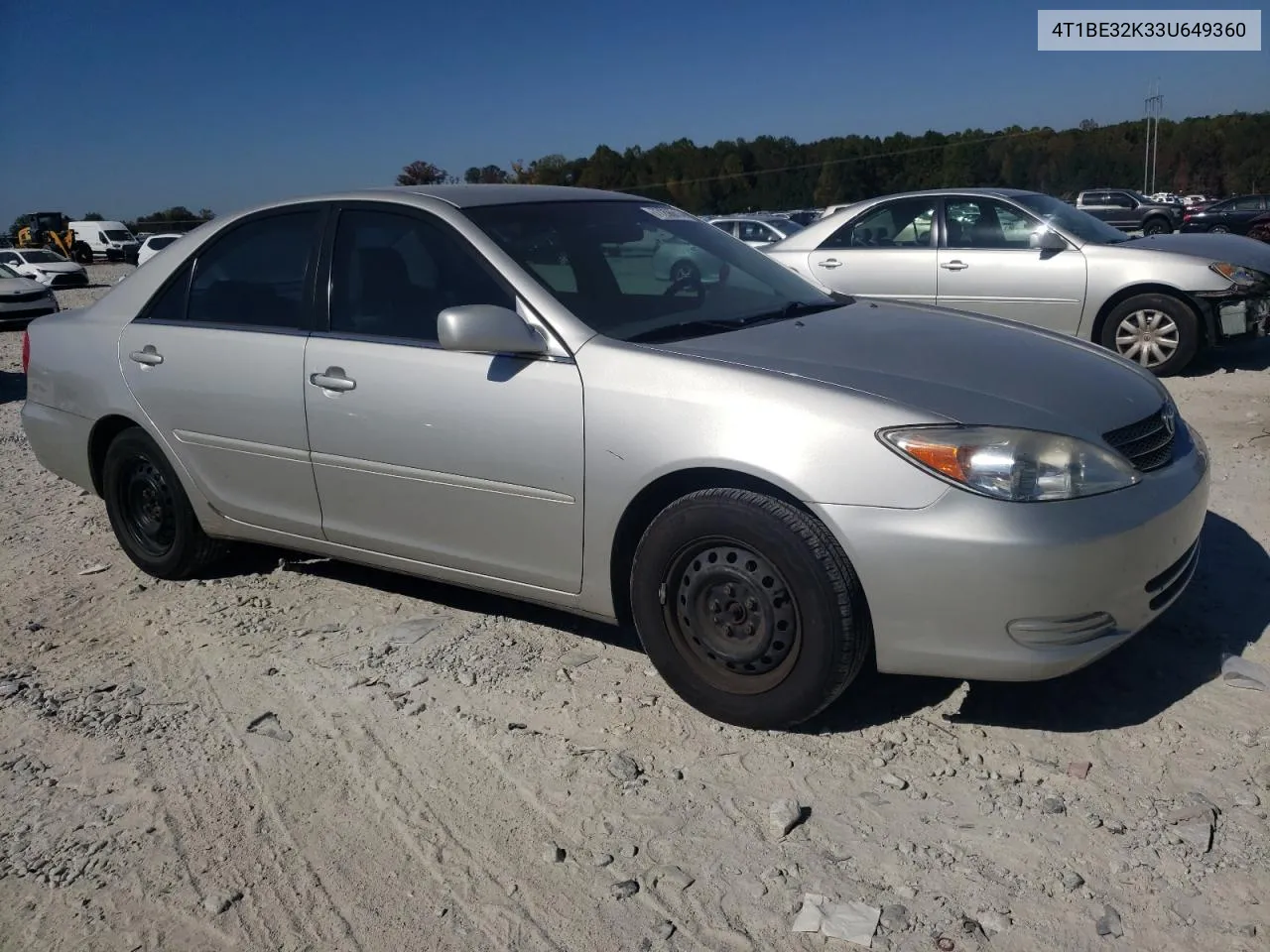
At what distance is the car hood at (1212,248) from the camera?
830cm

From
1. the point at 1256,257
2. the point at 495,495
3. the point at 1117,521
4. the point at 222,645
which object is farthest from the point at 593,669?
the point at 1256,257

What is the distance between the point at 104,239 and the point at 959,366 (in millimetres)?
53825

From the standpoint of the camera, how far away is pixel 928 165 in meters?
73.5

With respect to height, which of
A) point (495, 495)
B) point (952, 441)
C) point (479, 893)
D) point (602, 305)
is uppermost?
point (602, 305)

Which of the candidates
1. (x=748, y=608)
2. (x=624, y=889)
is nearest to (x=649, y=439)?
(x=748, y=608)

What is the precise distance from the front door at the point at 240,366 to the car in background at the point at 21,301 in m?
15.9

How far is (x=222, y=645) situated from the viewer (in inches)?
165

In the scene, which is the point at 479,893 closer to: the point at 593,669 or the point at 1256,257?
the point at 593,669

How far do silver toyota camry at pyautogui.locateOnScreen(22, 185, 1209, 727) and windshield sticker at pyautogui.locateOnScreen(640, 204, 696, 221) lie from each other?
2 centimetres

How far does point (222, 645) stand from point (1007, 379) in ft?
9.75

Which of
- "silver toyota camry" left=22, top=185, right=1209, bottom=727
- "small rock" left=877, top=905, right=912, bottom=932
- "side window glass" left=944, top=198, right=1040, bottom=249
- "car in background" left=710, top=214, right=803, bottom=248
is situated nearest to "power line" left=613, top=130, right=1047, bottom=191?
"car in background" left=710, top=214, right=803, bottom=248

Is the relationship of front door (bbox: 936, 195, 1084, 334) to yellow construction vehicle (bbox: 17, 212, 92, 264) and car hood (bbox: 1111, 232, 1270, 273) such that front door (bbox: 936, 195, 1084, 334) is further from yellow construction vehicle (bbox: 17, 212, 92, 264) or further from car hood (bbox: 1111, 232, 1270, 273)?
Answer: yellow construction vehicle (bbox: 17, 212, 92, 264)

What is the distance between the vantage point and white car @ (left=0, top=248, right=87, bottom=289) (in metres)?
30.3

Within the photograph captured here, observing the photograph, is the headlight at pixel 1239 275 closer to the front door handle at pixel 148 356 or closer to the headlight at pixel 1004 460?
the headlight at pixel 1004 460
